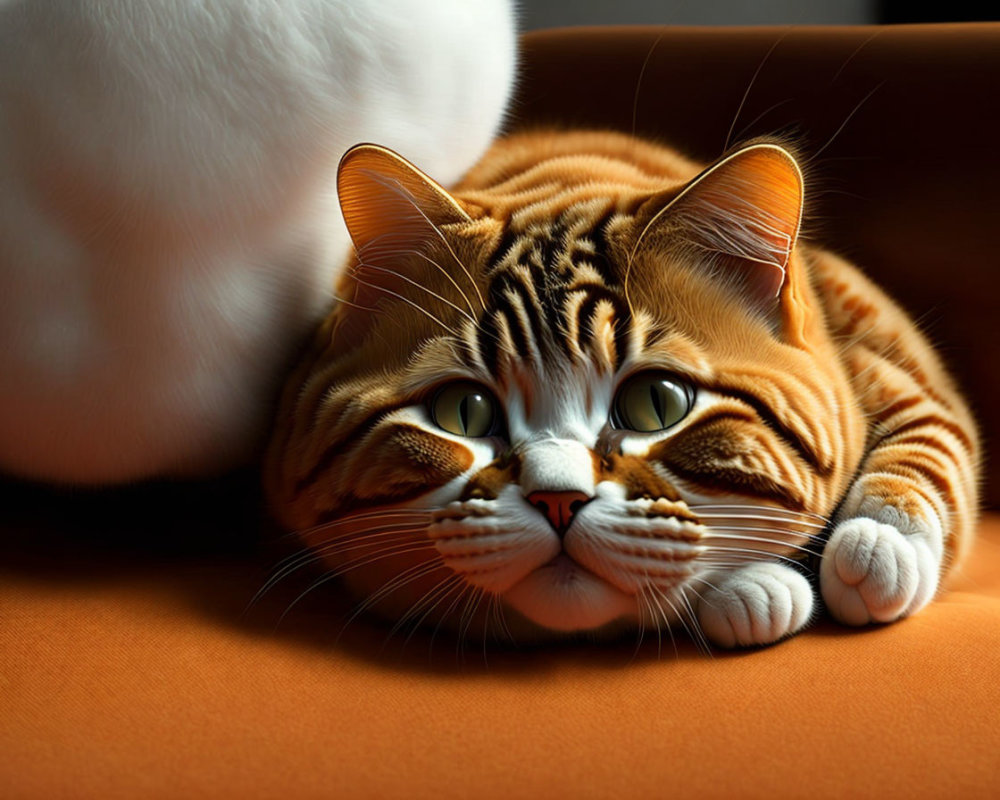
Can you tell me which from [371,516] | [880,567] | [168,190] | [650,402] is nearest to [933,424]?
[880,567]

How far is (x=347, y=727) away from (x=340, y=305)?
0.44 m

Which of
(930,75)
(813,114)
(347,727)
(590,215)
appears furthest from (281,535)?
(930,75)

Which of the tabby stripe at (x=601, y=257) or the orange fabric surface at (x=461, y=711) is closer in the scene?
the orange fabric surface at (x=461, y=711)

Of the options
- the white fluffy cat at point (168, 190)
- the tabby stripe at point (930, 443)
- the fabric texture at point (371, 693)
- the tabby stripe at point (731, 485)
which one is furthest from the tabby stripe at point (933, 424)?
the white fluffy cat at point (168, 190)

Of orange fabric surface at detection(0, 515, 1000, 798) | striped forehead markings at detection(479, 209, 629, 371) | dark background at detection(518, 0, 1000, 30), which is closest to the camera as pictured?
orange fabric surface at detection(0, 515, 1000, 798)

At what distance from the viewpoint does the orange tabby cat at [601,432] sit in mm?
812

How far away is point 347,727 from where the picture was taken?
0.75m

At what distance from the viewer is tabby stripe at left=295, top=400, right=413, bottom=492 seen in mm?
916

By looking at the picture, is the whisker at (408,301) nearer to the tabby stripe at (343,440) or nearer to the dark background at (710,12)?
the tabby stripe at (343,440)

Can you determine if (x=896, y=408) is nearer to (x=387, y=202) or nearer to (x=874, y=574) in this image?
(x=874, y=574)

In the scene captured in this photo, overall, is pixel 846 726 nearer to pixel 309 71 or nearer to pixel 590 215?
pixel 590 215

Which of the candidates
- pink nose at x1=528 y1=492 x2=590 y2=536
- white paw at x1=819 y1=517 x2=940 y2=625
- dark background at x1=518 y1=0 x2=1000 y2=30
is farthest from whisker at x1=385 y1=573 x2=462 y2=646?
Result: dark background at x1=518 y1=0 x2=1000 y2=30

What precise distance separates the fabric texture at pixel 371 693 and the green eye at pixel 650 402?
0.19 metres

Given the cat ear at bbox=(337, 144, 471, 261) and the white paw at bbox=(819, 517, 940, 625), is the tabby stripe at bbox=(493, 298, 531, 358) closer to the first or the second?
the cat ear at bbox=(337, 144, 471, 261)
